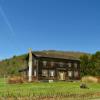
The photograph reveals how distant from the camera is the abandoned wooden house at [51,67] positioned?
262 feet

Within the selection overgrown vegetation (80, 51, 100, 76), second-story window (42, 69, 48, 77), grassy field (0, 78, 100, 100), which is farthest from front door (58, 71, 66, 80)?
grassy field (0, 78, 100, 100)

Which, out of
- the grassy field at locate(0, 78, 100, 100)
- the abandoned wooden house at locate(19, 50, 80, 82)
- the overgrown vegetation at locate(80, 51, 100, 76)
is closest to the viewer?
the grassy field at locate(0, 78, 100, 100)

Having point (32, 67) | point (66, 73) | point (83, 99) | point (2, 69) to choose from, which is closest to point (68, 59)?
point (66, 73)

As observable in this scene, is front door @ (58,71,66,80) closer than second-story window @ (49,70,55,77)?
No

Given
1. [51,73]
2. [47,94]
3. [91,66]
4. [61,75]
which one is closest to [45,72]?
[51,73]

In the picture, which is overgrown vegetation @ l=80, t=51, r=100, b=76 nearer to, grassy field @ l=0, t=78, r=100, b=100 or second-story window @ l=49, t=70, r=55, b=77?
second-story window @ l=49, t=70, r=55, b=77

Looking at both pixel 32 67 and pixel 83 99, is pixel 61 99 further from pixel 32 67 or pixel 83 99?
pixel 32 67

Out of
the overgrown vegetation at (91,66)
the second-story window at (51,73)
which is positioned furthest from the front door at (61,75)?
the overgrown vegetation at (91,66)

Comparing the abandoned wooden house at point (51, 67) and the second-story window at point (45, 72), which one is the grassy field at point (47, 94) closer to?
the abandoned wooden house at point (51, 67)

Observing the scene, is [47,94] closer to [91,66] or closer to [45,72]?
[45,72]

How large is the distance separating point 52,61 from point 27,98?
54.9 m

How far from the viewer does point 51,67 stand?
8219 centimetres

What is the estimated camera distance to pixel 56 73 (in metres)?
83.3

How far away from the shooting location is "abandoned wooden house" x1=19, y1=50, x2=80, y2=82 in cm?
7974
